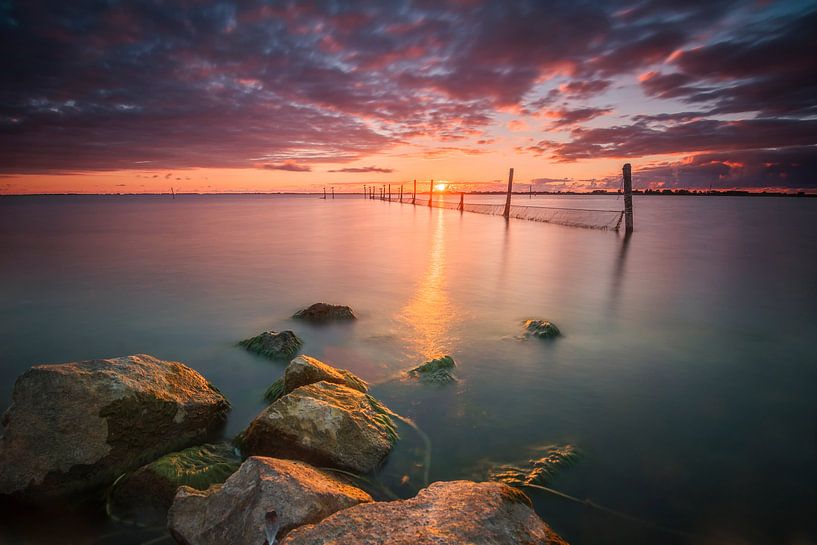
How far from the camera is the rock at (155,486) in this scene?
11.5 feet

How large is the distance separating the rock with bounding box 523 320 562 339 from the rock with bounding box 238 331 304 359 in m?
4.81

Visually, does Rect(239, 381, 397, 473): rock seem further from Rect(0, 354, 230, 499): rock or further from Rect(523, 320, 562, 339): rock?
Rect(523, 320, 562, 339): rock

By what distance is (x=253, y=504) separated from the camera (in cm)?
274

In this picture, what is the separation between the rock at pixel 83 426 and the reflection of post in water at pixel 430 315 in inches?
169

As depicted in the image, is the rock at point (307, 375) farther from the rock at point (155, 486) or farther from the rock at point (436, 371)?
the rock at point (155, 486)

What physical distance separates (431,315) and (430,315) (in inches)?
1.0

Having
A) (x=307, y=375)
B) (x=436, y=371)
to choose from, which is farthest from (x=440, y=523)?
(x=436, y=371)

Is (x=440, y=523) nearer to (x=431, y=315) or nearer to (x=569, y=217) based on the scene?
(x=431, y=315)

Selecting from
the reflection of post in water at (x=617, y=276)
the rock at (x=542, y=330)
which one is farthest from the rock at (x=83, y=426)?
the reflection of post in water at (x=617, y=276)

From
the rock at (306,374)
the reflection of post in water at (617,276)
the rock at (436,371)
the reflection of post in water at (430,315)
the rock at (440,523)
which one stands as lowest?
the reflection of post in water at (430,315)

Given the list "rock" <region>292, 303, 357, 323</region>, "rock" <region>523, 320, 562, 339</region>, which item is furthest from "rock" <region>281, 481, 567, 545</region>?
"rock" <region>292, 303, 357, 323</region>

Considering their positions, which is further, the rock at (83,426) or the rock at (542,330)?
the rock at (542,330)

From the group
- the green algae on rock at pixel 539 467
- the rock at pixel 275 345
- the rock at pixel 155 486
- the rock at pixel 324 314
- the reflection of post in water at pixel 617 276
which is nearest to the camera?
the rock at pixel 155 486

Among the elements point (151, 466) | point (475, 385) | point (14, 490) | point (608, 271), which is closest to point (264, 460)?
point (151, 466)
